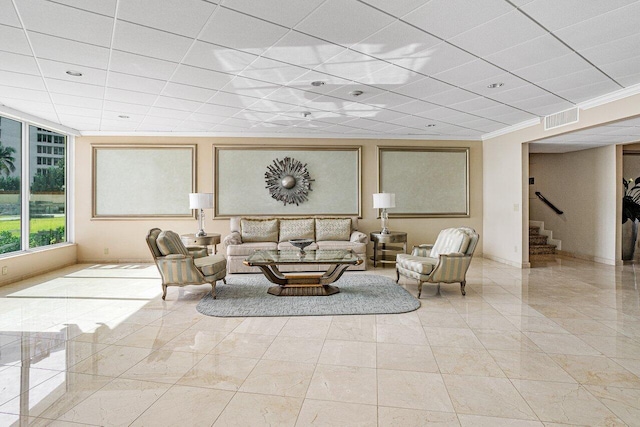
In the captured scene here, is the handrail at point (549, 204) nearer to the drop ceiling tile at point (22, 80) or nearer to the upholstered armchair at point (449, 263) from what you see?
the upholstered armchair at point (449, 263)

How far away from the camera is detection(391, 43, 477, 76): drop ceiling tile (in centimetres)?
327

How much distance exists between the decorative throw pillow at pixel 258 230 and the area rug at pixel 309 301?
4.55 ft

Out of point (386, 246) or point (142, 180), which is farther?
point (386, 246)

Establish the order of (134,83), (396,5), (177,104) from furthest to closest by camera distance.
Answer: (177,104), (134,83), (396,5)

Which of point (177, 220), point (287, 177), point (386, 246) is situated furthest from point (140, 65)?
point (386, 246)

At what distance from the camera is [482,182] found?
762 cm

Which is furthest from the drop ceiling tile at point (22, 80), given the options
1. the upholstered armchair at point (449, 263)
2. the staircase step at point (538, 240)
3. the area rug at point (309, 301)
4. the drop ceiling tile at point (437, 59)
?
the staircase step at point (538, 240)

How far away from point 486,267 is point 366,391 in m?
5.05

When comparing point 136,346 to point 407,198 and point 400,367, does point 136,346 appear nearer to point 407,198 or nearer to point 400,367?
point 400,367

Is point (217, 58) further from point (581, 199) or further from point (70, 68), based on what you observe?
point (581, 199)

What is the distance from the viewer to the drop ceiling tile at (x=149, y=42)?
2.87 m

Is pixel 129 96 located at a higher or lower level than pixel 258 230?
higher

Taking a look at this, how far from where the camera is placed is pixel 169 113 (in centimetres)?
555

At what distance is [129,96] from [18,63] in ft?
4.03
